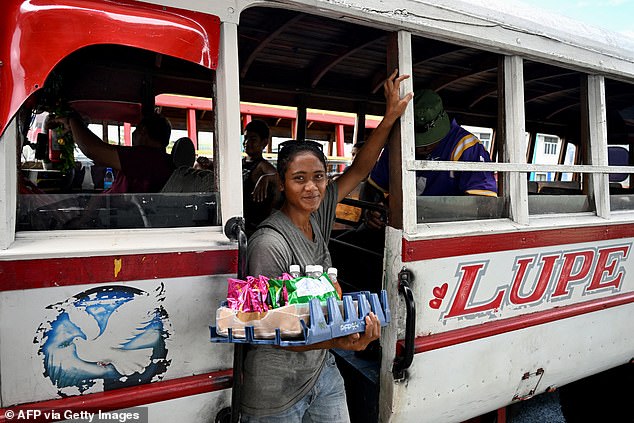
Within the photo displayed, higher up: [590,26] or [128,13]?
[590,26]

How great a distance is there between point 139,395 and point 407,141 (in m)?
1.39

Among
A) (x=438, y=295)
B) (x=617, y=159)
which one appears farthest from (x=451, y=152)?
(x=617, y=159)

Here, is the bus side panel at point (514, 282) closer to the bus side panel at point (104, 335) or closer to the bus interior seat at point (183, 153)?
the bus side panel at point (104, 335)

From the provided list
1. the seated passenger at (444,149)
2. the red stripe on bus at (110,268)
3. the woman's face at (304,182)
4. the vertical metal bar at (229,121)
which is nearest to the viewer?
the red stripe on bus at (110,268)

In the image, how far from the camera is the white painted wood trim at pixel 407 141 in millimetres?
1800

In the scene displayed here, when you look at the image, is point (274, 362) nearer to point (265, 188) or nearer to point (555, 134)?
point (265, 188)

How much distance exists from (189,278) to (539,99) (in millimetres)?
3937

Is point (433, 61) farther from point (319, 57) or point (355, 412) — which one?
point (355, 412)

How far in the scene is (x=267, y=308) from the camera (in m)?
1.26

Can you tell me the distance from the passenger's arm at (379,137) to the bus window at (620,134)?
5.75ft

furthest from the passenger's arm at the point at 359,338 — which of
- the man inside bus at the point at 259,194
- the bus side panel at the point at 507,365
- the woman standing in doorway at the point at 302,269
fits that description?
the man inside bus at the point at 259,194

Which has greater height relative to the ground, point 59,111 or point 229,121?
point 59,111

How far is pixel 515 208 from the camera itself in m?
2.12

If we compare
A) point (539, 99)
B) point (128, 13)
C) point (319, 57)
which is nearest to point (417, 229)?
point (128, 13)
